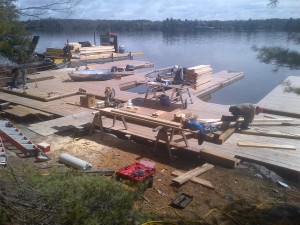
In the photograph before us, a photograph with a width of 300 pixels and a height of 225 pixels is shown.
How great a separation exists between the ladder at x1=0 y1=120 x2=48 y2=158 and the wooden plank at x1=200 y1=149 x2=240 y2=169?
13.3 ft

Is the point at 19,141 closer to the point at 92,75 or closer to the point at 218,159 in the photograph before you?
the point at 218,159

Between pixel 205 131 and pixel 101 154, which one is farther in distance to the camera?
pixel 205 131

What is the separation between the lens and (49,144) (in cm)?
823

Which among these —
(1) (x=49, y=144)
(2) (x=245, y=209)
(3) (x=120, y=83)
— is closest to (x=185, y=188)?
(2) (x=245, y=209)

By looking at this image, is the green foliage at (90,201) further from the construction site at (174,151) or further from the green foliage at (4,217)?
the construction site at (174,151)

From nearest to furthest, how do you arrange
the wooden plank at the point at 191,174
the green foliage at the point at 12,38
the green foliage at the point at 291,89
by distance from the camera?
the green foliage at the point at 12,38, the green foliage at the point at 291,89, the wooden plank at the point at 191,174

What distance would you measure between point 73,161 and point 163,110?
504 centimetres

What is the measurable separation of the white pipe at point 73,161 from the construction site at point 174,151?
0.08 ft

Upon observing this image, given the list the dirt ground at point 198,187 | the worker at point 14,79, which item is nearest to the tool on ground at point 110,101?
the dirt ground at point 198,187

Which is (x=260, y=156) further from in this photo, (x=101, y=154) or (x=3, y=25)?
(x=3, y=25)

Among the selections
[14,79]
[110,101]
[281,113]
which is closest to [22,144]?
[110,101]

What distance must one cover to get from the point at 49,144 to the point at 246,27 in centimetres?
13649

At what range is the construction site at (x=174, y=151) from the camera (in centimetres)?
574

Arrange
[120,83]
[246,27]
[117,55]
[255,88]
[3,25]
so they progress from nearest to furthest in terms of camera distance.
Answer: [3,25], [120,83], [255,88], [117,55], [246,27]
